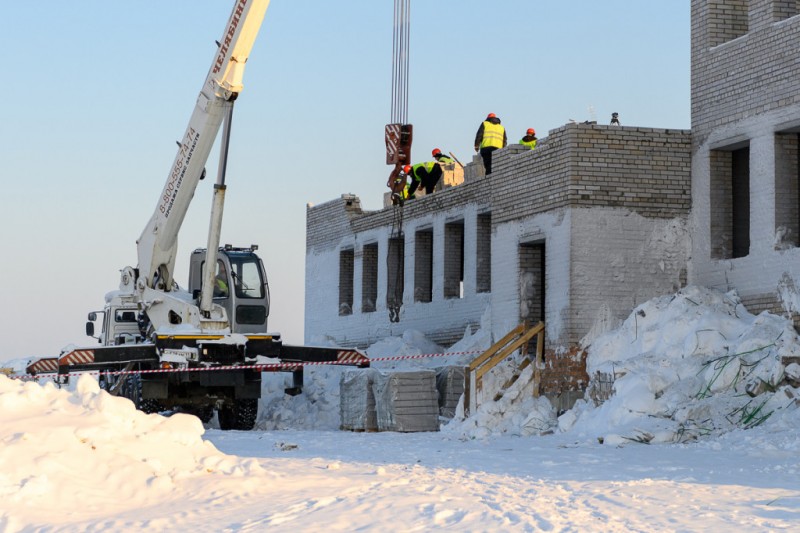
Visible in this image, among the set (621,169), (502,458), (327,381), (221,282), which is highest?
(621,169)

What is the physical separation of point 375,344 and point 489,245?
3.56 metres

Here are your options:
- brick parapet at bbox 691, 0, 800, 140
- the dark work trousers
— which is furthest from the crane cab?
brick parapet at bbox 691, 0, 800, 140

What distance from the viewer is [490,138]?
2683 cm

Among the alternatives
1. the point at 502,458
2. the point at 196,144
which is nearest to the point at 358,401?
the point at 196,144

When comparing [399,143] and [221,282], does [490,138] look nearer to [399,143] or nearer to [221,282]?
[399,143]

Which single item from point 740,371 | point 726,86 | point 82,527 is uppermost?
point 726,86

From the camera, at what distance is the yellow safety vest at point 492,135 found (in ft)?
87.9

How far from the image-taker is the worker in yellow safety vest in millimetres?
26734

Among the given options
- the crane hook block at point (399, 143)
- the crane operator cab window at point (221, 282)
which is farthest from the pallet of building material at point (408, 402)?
the crane hook block at point (399, 143)

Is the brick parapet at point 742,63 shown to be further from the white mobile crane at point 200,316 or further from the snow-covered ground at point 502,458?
the white mobile crane at point 200,316

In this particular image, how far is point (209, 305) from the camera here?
71.9ft

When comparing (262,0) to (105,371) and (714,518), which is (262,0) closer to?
(105,371)

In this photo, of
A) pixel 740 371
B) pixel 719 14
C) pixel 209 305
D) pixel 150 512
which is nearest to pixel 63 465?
pixel 150 512

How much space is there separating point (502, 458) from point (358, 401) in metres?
6.91
